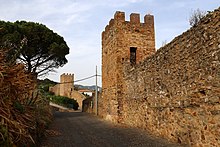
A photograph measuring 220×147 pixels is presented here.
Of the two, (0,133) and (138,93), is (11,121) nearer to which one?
(0,133)

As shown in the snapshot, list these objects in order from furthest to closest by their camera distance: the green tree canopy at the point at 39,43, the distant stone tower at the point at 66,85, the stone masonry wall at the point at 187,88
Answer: the distant stone tower at the point at 66,85 < the green tree canopy at the point at 39,43 < the stone masonry wall at the point at 187,88

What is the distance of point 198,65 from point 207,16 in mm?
1170

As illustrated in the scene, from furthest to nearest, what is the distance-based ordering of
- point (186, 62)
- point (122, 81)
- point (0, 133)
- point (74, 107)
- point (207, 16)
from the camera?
point (74, 107)
point (122, 81)
point (186, 62)
point (207, 16)
point (0, 133)

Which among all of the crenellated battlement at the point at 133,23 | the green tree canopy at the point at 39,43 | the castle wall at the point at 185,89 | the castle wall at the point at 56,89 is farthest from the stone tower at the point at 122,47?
the castle wall at the point at 56,89

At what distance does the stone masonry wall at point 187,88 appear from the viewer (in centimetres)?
518

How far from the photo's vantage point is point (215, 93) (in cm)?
509

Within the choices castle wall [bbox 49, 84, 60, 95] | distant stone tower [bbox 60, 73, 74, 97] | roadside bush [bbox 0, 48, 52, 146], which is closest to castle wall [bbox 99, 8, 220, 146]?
roadside bush [bbox 0, 48, 52, 146]

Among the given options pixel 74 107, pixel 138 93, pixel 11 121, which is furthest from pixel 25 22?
pixel 74 107

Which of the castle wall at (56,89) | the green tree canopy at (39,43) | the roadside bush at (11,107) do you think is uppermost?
the green tree canopy at (39,43)

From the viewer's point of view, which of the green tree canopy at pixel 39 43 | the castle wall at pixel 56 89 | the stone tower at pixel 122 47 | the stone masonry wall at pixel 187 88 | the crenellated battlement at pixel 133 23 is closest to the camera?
the stone masonry wall at pixel 187 88

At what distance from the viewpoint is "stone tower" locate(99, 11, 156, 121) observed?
1245cm

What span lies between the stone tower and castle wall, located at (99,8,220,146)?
2160 millimetres

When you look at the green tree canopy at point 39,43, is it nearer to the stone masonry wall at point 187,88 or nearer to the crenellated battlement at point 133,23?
the crenellated battlement at point 133,23

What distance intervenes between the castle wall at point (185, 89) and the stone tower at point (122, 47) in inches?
85.0
